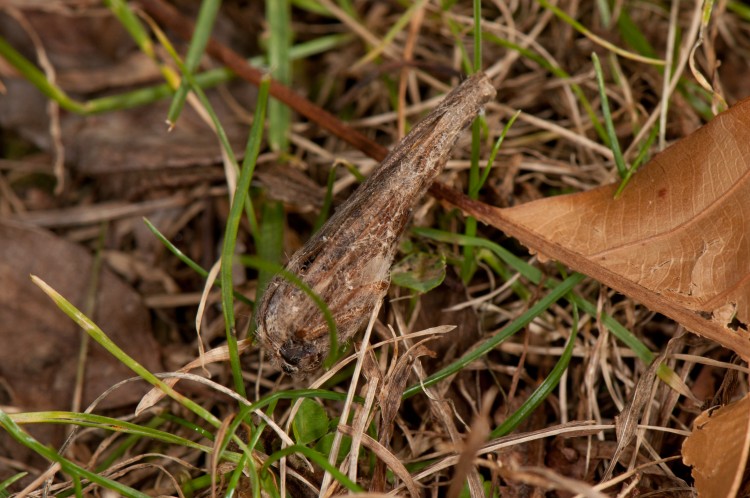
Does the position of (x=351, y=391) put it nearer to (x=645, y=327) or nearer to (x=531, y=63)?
(x=645, y=327)

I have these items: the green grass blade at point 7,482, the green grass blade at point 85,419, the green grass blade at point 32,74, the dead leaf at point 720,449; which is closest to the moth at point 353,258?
the green grass blade at point 85,419

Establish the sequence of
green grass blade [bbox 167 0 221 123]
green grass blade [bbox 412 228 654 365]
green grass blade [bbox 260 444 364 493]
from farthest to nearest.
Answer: green grass blade [bbox 167 0 221 123], green grass blade [bbox 412 228 654 365], green grass blade [bbox 260 444 364 493]

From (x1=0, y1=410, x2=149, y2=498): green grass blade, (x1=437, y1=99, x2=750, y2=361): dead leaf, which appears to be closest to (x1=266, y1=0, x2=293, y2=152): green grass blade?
(x1=437, y1=99, x2=750, y2=361): dead leaf

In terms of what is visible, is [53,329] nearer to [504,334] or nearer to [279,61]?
[279,61]

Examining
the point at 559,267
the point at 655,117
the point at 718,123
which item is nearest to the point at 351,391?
the point at 559,267

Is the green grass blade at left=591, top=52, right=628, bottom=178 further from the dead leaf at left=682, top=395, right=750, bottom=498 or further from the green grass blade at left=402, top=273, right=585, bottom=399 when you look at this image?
the dead leaf at left=682, top=395, right=750, bottom=498

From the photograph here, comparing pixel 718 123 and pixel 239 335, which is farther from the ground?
pixel 718 123
